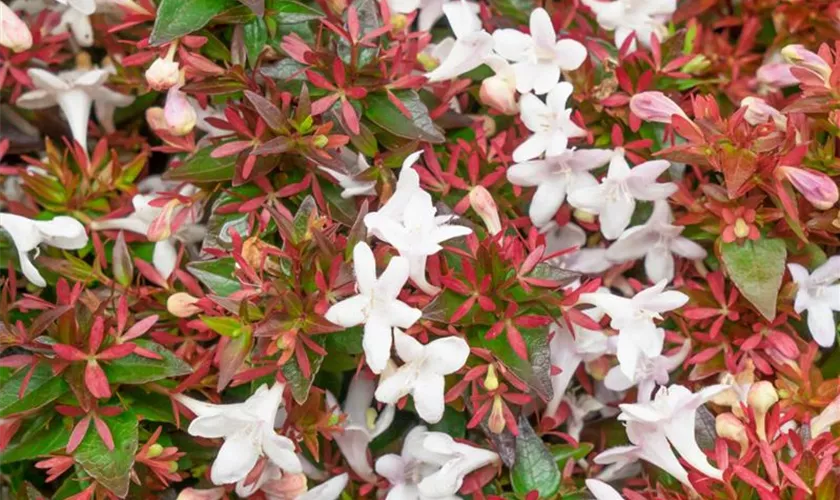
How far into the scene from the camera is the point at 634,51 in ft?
4.48

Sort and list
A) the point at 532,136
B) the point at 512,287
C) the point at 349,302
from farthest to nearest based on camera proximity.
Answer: the point at 532,136
the point at 512,287
the point at 349,302

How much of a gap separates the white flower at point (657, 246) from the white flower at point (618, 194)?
0.02 metres

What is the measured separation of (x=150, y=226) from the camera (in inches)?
49.7

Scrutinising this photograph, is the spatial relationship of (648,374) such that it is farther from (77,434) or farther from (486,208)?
(77,434)

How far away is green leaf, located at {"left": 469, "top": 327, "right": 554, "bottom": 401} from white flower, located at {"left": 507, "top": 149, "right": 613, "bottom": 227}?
18 centimetres

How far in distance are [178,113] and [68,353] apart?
328mm

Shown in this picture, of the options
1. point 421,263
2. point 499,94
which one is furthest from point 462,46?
point 421,263

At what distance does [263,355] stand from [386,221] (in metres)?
0.21

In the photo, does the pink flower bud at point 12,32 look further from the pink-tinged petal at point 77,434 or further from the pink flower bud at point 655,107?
the pink flower bud at point 655,107

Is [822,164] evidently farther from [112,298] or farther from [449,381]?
[112,298]

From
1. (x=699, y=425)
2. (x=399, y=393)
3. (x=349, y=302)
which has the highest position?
(x=349, y=302)

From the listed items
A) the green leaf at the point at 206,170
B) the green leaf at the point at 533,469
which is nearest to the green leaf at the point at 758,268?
the green leaf at the point at 533,469

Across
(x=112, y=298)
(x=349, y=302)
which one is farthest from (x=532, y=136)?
(x=112, y=298)

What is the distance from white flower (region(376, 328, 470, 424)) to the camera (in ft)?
3.58
